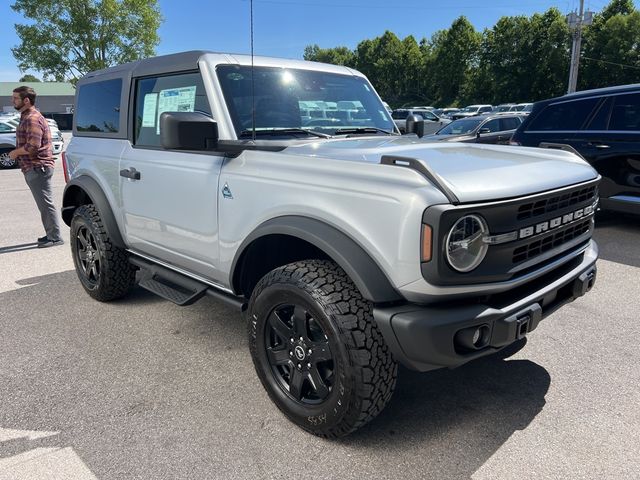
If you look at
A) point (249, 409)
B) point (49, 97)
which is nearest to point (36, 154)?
point (249, 409)

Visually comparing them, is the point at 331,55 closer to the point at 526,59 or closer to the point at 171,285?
the point at 526,59

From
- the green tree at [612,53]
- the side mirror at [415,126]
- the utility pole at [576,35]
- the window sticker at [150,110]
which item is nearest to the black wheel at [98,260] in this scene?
the window sticker at [150,110]

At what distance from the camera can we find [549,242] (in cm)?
260

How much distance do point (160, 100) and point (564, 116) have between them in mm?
5612

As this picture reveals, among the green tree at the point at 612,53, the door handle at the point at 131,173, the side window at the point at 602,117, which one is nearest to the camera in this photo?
the door handle at the point at 131,173

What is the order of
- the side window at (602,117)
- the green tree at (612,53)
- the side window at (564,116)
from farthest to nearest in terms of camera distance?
1. the green tree at (612,53)
2. the side window at (564,116)
3. the side window at (602,117)

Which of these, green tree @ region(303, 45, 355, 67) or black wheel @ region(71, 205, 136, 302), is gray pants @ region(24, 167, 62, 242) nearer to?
black wheel @ region(71, 205, 136, 302)

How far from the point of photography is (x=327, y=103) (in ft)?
11.7

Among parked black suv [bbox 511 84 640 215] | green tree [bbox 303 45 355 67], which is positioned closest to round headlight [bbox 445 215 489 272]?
parked black suv [bbox 511 84 640 215]

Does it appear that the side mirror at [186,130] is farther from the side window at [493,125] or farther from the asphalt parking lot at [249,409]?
the side window at [493,125]

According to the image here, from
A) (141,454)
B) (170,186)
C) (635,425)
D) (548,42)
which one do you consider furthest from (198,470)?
(548,42)

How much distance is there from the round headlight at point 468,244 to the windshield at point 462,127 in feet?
37.6

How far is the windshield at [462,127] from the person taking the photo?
13094 millimetres

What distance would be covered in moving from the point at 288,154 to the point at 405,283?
997 mm
